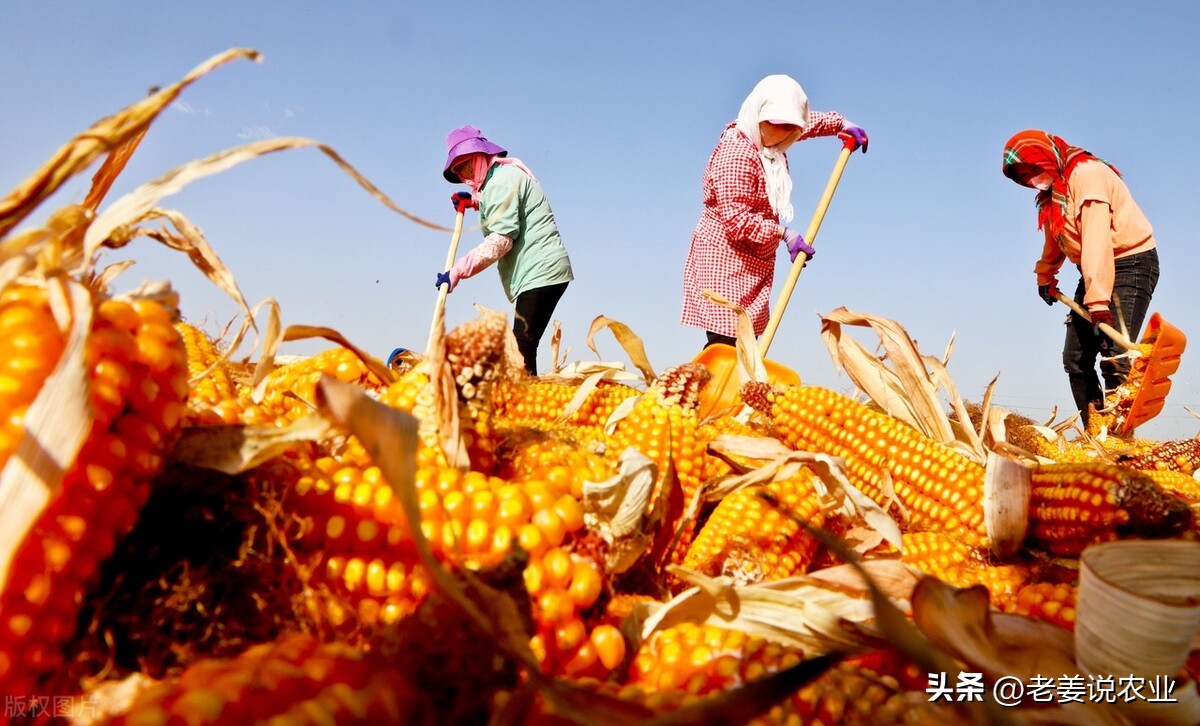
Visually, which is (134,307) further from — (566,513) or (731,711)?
(731,711)

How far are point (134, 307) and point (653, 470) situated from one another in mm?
641

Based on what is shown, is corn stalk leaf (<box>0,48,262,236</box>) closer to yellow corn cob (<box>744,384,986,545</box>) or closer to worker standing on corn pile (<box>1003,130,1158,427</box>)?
yellow corn cob (<box>744,384,986,545</box>)

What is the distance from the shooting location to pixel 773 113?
501 centimetres

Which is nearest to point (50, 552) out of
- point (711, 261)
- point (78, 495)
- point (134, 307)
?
point (78, 495)

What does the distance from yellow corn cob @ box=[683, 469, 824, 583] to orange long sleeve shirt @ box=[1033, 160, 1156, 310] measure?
5.47 meters

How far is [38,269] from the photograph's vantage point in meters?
0.72

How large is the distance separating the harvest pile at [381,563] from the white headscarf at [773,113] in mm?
4093

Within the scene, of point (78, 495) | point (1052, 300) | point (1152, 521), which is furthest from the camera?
point (1052, 300)

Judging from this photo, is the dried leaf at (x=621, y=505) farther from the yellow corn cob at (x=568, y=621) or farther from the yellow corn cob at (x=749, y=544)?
the yellow corn cob at (x=749, y=544)

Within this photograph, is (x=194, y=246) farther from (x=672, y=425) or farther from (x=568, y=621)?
(x=672, y=425)

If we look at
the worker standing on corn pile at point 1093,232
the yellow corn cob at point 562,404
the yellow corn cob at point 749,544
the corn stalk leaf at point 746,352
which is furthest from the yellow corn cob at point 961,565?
the worker standing on corn pile at point 1093,232

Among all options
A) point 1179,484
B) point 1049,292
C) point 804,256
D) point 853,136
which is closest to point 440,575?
point 1179,484

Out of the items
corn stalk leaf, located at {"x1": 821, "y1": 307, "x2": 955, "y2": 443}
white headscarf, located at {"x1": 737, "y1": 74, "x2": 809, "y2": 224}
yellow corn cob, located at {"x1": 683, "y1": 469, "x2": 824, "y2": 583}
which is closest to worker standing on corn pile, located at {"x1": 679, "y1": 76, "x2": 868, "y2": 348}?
white headscarf, located at {"x1": 737, "y1": 74, "x2": 809, "y2": 224}

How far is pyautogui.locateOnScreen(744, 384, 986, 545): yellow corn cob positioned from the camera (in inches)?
68.9
